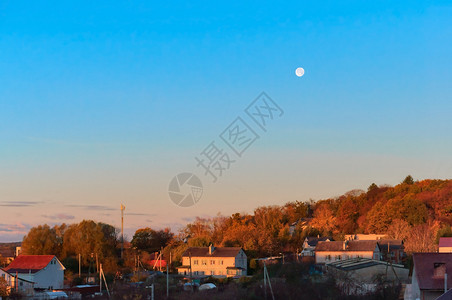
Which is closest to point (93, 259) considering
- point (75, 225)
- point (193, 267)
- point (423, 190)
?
point (75, 225)

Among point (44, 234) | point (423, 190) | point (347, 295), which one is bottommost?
point (347, 295)

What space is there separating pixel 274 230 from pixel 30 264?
26.4 m

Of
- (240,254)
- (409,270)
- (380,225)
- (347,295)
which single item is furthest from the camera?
(380,225)

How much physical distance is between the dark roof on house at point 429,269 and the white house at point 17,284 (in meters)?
26.8

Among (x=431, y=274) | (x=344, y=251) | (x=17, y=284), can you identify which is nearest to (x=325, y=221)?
(x=344, y=251)

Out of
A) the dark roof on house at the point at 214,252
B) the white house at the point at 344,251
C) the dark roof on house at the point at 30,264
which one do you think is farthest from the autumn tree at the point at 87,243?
the white house at the point at 344,251

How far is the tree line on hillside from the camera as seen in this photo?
189 ft

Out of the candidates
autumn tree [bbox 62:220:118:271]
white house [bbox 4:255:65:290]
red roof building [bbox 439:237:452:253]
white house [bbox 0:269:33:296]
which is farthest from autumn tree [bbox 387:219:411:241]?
white house [bbox 0:269:33:296]

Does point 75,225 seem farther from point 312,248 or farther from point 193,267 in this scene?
point 312,248

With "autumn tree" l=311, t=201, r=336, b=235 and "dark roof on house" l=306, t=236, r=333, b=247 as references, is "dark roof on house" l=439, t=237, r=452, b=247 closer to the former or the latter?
"dark roof on house" l=306, t=236, r=333, b=247

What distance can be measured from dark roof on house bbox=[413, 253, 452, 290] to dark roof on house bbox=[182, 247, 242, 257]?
2657cm

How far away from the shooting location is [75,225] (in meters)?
60.3

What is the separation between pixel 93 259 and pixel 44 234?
7199mm

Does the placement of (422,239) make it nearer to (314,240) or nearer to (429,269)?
(314,240)
